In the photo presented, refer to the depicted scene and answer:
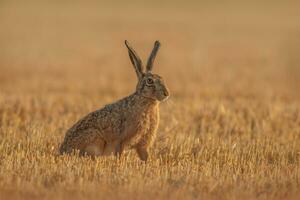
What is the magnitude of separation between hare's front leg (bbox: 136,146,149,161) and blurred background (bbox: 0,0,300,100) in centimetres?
914

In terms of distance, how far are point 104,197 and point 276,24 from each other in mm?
37730

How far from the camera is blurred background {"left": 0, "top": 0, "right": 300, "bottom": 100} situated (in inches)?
869

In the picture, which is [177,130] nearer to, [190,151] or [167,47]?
[190,151]

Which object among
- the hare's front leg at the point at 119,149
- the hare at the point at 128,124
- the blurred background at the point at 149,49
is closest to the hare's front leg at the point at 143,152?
the hare at the point at 128,124

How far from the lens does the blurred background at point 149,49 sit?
22.1m

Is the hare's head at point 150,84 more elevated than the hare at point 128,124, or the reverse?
the hare's head at point 150,84

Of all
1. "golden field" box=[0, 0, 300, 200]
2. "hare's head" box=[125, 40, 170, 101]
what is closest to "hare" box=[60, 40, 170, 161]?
"hare's head" box=[125, 40, 170, 101]

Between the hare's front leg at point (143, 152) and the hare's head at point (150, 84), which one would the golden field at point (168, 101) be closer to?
the hare's front leg at point (143, 152)

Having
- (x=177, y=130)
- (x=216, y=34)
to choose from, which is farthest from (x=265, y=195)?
(x=216, y=34)

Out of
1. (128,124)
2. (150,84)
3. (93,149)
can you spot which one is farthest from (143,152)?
(150,84)

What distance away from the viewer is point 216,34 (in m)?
37.9

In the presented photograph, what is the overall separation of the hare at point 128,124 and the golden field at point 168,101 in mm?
328

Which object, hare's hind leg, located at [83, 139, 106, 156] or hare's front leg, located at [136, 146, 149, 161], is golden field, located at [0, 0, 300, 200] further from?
hare's hind leg, located at [83, 139, 106, 156]

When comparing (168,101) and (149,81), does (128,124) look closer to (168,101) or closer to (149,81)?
(149,81)
